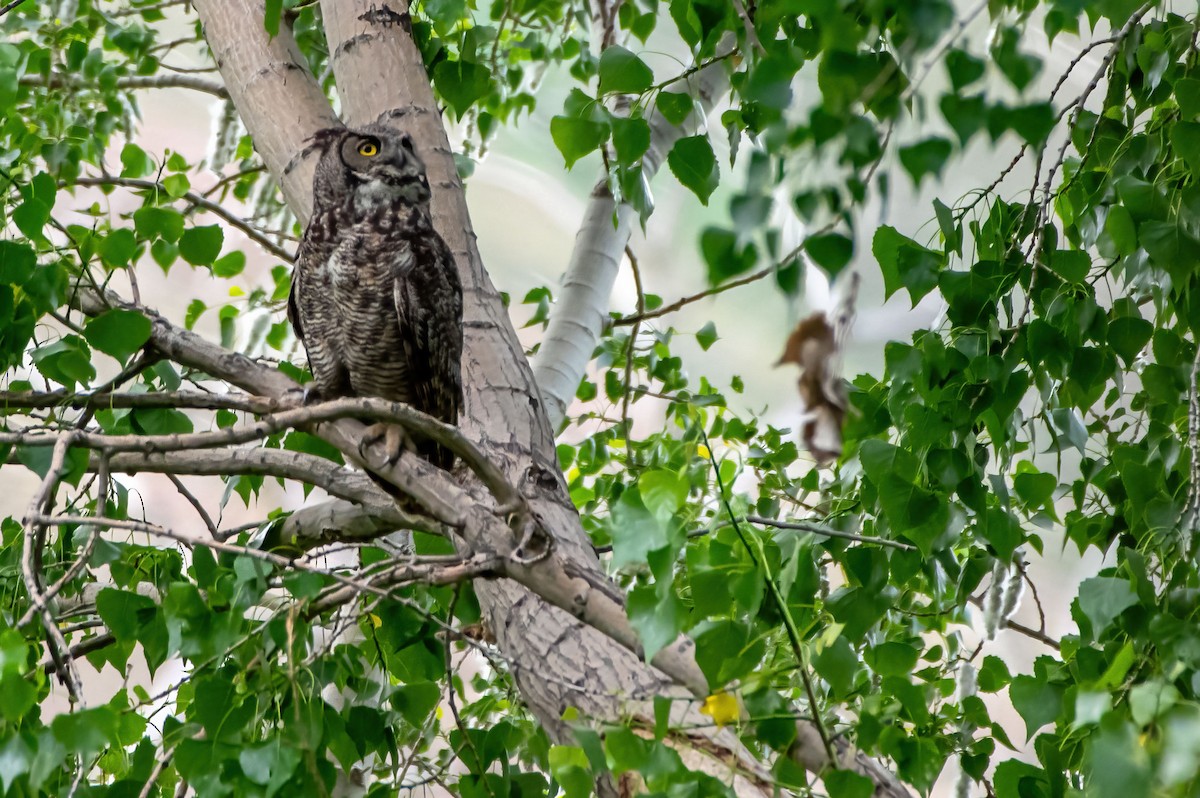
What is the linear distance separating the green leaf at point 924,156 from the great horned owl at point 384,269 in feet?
3.24

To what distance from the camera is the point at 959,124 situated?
1.63 ft

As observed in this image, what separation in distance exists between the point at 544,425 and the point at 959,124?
993 millimetres

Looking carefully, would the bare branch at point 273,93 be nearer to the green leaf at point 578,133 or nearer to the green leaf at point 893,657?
the green leaf at point 578,133

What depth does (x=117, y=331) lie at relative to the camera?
1.08 m

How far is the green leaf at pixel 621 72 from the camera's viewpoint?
88cm

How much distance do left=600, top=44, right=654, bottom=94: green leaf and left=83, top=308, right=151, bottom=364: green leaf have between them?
514 mm

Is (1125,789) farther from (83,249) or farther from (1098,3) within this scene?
(83,249)

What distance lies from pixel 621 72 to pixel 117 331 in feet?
1.83

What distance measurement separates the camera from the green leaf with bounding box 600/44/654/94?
88 cm

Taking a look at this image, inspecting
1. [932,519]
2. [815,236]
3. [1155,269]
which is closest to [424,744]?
[932,519]

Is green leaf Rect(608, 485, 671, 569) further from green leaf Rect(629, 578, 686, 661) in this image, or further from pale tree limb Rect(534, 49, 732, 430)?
pale tree limb Rect(534, 49, 732, 430)

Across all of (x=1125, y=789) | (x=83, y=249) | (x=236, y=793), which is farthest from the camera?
(x=83, y=249)

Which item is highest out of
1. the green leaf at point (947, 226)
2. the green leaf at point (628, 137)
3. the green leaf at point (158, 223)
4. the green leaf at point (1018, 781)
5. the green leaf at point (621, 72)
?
the green leaf at point (158, 223)

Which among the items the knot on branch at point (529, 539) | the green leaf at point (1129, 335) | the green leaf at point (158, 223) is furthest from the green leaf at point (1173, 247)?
the green leaf at point (158, 223)
